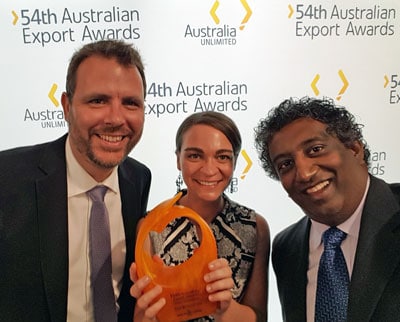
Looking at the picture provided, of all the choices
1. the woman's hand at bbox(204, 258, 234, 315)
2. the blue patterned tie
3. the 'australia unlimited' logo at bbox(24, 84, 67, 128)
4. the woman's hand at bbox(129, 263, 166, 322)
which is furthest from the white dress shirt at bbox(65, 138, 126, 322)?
the 'australia unlimited' logo at bbox(24, 84, 67, 128)

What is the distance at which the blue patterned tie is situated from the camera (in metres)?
1.20

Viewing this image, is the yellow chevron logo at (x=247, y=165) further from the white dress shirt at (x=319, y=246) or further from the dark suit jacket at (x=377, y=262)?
the dark suit jacket at (x=377, y=262)

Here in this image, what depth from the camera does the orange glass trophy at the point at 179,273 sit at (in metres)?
1.10

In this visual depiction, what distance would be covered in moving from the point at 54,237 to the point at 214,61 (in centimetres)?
151

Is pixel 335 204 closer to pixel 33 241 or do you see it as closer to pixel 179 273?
pixel 179 273

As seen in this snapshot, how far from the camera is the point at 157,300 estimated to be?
1.09 metres

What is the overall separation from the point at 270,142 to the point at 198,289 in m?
0.56

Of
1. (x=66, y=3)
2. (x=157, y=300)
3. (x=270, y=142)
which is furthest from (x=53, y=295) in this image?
(x=66, y=3)

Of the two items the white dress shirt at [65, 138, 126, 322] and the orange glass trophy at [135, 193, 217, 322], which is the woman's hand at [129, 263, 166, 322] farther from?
the white dress shirt at [65, 138, 126, 322]

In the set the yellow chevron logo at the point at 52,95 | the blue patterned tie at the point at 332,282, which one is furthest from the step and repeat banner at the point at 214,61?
the blue patterned tie at the point at 332,282

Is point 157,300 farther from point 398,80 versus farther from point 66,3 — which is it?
point 398,80

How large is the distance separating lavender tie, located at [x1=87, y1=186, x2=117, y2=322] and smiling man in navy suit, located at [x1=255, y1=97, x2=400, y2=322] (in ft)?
2.12

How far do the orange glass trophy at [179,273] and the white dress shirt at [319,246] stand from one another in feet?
1.31

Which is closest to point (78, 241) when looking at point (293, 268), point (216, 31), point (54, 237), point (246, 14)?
point (54, 237)
